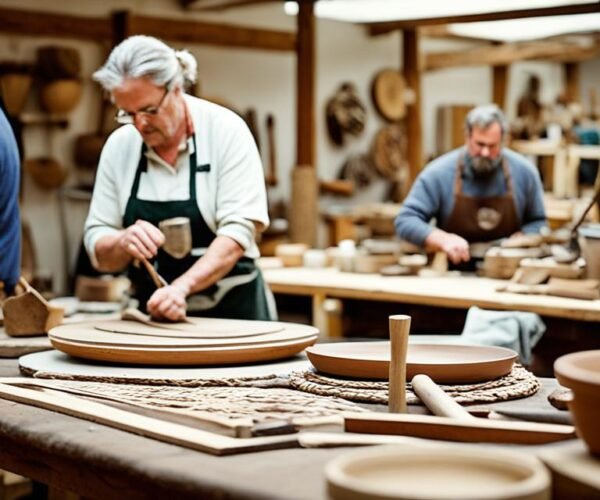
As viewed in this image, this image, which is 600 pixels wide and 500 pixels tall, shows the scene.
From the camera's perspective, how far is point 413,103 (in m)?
12.3

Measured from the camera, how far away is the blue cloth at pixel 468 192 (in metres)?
6.71

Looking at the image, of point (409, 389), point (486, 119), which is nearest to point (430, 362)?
point (409, 389)

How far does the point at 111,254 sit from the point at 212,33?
24.9 feet

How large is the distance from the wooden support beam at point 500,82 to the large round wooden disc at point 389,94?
112cm

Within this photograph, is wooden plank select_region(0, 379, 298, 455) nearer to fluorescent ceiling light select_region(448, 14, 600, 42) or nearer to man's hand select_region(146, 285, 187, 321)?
man's hand select_region(146, 285, 187, 321)

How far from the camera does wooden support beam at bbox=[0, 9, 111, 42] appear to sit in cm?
1009

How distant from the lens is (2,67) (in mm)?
10172

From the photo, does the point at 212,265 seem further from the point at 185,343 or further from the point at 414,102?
the point at 414,102

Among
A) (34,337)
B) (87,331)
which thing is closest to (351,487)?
(87,331)

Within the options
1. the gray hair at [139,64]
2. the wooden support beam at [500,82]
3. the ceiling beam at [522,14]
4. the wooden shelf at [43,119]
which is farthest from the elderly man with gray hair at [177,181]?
the wooden support beam at [500,82]

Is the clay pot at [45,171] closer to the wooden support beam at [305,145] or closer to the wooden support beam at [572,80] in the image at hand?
the wooden support beam at [305,145]

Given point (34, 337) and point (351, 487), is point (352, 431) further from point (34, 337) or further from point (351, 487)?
point (34, 337)

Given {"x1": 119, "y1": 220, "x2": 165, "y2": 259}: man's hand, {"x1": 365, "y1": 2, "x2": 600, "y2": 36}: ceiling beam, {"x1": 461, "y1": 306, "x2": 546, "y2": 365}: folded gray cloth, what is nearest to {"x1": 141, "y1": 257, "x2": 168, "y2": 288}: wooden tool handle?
{"x1": 119, "y1": 220, "x2": 165, "y2": 259}: man's hand

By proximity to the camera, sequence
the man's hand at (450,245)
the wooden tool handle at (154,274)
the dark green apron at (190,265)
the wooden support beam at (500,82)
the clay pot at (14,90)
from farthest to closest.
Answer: the wooden support beam at (500,82) < the clay pot at (14,90) < the man's hand at (450,245) < the dark green apron at (190,265) < the wooden tool handle at (154,274)
